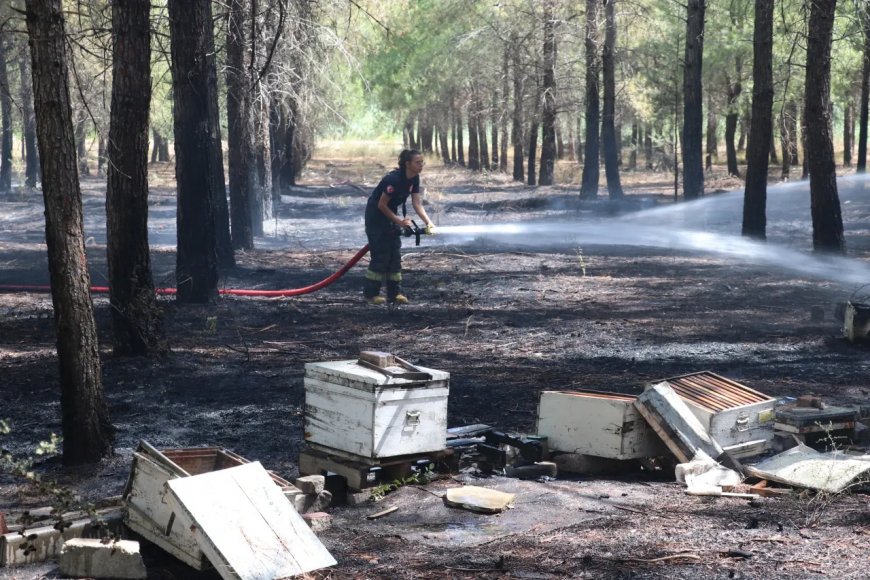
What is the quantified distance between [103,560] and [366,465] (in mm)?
1612

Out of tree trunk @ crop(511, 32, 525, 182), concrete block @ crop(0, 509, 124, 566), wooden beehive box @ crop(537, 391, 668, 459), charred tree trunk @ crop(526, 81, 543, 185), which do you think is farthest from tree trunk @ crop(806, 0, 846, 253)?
charred tree trunk @ crop(526, 81, 543, 185)

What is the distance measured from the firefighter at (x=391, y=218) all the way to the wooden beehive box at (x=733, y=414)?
513 cm

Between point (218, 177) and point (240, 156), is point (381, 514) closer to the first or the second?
point (218, 177)

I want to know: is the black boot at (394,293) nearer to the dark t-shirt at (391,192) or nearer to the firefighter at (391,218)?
the firefighter at (391,218)

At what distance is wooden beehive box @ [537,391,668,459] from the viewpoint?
6.05m

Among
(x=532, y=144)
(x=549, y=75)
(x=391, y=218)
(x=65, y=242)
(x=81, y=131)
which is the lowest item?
(x=391, y=218)

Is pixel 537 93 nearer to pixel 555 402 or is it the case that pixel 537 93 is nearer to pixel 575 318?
pixel 575 318

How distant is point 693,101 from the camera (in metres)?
24.2

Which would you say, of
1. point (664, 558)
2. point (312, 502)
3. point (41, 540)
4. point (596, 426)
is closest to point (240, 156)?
point (596, 426)

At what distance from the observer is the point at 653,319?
1176cm

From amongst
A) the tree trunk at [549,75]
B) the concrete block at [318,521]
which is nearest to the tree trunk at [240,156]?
the concrete block at [318,521]

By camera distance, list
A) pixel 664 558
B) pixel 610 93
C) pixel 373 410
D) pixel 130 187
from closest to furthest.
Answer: pixel 664 558, pixel 373 410, pixel 130 187, pixel 610 93

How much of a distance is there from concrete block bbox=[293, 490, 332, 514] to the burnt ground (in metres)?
0.10

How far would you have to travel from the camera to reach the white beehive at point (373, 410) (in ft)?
18.3
